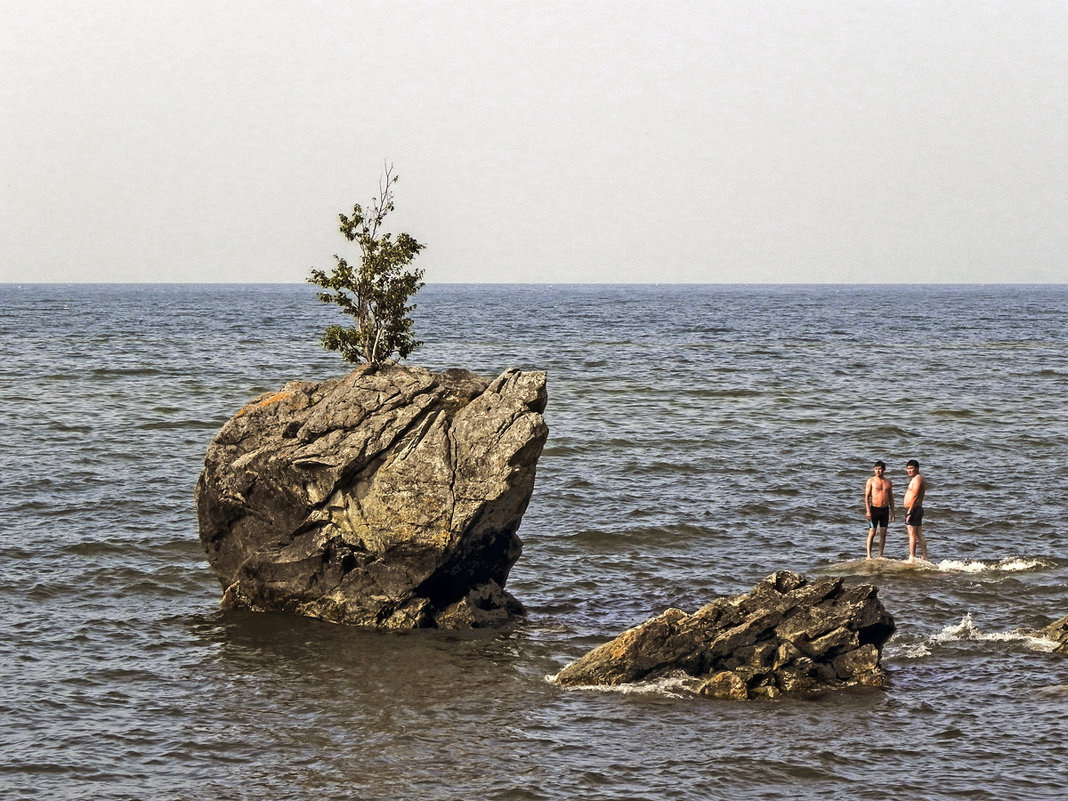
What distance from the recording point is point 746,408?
53.5 meters

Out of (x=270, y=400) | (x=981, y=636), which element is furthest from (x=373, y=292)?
(x=981, y=636)

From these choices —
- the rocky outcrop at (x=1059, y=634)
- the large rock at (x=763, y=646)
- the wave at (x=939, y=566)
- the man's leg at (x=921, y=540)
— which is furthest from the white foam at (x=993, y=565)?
the large rock at (x=763, y=646)

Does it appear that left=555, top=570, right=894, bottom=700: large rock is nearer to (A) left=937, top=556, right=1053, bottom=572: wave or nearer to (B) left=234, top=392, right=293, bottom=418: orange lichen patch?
(A) left=937, top=556, right=1053, bottom=572: wave

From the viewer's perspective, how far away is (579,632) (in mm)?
22812

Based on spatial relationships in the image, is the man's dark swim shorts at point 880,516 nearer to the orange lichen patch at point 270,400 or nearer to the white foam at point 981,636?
the white foam at point 981,636

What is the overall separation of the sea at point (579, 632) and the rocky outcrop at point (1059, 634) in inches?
12.3

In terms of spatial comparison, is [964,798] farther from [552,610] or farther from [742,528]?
[742,528]

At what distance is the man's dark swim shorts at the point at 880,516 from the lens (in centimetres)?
2819

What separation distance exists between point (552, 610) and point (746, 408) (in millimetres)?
30796

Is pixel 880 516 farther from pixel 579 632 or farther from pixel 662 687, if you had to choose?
pixel 662 687

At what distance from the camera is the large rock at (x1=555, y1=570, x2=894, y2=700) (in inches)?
757

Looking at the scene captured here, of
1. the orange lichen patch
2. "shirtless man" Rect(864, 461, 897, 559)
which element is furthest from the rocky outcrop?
the orange lichen patch

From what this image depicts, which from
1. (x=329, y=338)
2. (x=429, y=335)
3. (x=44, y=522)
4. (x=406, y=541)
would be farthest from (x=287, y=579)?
(x=429, y=335)

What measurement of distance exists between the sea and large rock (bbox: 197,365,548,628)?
2.72 feet
